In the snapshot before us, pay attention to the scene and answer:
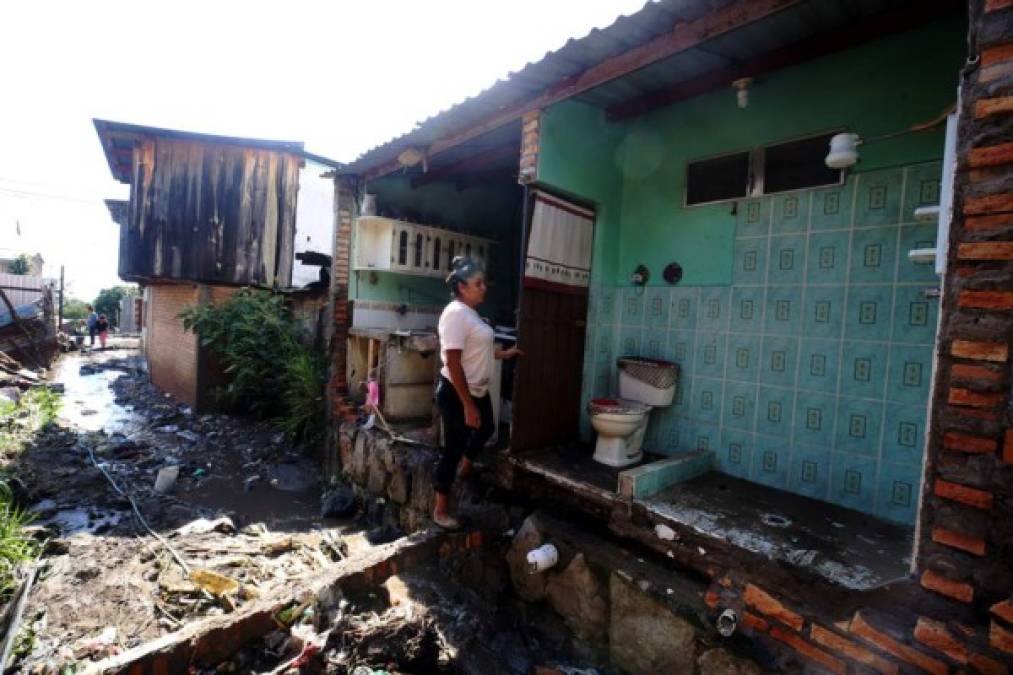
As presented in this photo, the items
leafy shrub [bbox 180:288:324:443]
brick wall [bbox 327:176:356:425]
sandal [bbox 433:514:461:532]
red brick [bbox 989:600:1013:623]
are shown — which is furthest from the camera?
leafy shrub [bbox 180:288:324:443]

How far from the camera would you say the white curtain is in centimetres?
432

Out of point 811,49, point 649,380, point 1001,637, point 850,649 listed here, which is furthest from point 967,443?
point 811,49

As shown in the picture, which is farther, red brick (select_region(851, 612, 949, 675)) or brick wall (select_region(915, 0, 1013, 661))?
red brick (select_region(851, 612, 949, 675))

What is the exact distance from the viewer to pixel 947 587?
2002 millimetres

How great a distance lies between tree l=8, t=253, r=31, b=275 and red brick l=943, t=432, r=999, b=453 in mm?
36136

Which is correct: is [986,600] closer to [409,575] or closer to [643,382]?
[643,382]

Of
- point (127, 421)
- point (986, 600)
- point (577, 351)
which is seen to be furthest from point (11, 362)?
point (986, 600)

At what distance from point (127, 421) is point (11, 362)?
6197 mm

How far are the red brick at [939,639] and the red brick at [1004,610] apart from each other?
8.2 inches

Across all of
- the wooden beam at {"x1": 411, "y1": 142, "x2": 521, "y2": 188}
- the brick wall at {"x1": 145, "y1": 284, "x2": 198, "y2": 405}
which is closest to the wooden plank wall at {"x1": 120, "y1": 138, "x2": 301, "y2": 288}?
the brick wall at {"x1": 145, "y1": 284, "x2": 198, "y2": 405}

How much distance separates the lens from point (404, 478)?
5266mm

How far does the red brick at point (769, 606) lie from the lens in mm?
2496

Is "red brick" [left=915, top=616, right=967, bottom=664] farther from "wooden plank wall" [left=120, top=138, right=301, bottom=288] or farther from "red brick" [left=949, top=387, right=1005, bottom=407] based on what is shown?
"wooden plank wall" [left=120, top=138, right=301, bottom=288]

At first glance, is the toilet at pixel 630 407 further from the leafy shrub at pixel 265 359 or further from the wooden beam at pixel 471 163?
the leafy shrub at pixel 265 359
